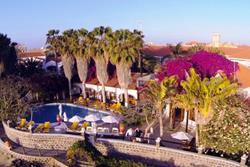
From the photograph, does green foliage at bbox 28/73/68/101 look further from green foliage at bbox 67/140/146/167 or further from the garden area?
green foliage at bbox 67/140/146/167

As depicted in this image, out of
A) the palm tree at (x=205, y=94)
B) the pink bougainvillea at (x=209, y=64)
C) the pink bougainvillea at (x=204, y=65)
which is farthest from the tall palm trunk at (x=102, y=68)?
the palm tree at (x=205, y=94)

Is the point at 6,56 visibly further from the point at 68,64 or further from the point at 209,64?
the point at 209,64

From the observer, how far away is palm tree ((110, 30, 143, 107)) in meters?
32.8

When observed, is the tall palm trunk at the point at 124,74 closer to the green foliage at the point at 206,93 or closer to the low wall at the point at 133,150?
the low wall at the point at 133,150

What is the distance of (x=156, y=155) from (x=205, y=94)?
542 cm

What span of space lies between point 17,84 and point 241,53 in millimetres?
38107

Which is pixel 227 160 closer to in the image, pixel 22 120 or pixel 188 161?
pixel 188 161

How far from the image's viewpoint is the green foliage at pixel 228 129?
63.9 feet

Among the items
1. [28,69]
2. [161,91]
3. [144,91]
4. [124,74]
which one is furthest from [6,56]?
[161,91]

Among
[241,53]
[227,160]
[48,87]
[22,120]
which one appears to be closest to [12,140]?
[22,120]

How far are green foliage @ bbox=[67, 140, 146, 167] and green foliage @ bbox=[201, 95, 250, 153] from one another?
5068mm

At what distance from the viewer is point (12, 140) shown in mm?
27016

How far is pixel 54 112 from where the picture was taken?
1374 inches

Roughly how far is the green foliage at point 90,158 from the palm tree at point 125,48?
13728 mm
